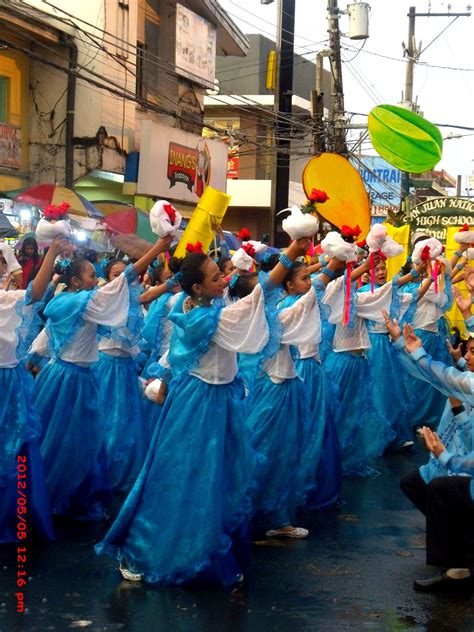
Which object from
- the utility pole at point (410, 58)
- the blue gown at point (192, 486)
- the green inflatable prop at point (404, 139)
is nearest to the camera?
the blue gown at point (192, 486)

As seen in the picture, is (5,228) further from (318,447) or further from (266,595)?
(266,595)

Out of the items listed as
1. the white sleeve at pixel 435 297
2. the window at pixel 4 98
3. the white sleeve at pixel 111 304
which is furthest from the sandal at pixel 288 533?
the window at pixel 4 98

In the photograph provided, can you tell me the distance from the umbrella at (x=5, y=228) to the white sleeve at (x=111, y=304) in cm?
584

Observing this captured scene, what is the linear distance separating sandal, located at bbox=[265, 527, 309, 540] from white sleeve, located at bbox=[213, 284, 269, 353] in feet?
5.59

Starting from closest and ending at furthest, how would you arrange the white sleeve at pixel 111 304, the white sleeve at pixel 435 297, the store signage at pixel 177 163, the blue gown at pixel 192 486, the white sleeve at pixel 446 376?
1. the white sleeve at pixel 446 376
2. the blue gown at pixel 192 486
3. the white sleeve at pixel 111 304
4. the white sleeve at pixel 435 297
5. the store signage at pixel 177 163

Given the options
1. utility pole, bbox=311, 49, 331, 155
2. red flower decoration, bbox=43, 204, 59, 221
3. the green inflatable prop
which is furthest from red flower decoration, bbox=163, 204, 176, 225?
utility pole, bbox=311, 49, 331, 155

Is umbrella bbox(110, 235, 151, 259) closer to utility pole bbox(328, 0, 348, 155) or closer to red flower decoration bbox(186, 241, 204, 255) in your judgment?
red flower decoration bbox(186, 241, 204, 255)

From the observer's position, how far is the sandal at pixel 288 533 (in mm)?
6750

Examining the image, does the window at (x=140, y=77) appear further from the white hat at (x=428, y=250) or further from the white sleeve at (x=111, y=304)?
the white sleeve at (x=111, y=304)

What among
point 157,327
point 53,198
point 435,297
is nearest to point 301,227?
point 157,327

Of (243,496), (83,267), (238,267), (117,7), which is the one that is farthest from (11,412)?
(117,7)

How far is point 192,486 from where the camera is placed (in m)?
5.53

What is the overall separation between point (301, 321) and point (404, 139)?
631 centimetres

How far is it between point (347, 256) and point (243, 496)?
2009 millimetres
